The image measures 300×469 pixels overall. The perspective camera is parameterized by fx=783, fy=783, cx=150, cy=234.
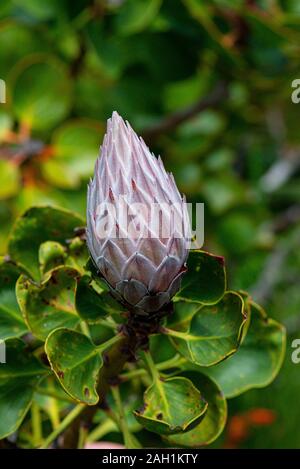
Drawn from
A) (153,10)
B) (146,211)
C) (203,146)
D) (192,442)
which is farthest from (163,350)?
(203,146)

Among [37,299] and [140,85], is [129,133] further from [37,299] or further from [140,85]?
[140,85]

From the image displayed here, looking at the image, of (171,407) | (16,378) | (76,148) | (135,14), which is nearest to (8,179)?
(76,148)

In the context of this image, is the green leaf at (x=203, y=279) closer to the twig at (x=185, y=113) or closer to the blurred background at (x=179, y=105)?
the blurred background at (x=179, y=105)

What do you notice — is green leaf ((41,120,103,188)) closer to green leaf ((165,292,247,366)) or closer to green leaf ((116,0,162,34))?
green leaf ((116,0,162,34))

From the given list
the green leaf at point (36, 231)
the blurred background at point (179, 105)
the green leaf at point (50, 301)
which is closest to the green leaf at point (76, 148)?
the blurred background at point (179, 105)

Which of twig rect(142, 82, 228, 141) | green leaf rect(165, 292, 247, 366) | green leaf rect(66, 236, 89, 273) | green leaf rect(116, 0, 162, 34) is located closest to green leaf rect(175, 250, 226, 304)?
green leaf rect(165, 292, 247, 366)

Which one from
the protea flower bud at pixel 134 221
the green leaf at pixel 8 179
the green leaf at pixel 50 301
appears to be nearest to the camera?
the protea flower bud at pixel 134 221
